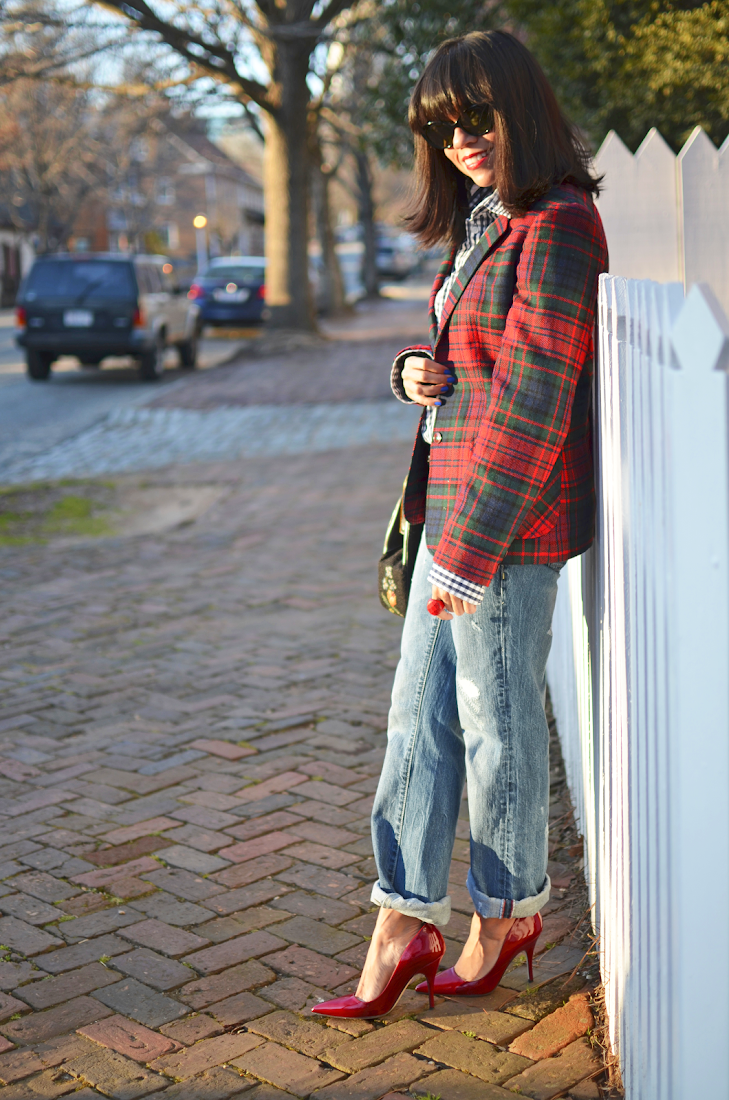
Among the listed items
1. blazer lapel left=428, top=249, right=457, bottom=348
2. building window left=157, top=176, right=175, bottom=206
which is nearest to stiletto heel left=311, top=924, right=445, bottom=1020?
blazer lapel left=428, top=249, right=457, bottom=348

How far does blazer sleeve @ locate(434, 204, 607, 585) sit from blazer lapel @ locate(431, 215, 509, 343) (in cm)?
9

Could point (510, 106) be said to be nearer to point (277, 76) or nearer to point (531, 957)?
point (531, 957)

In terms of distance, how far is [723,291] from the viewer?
485cm

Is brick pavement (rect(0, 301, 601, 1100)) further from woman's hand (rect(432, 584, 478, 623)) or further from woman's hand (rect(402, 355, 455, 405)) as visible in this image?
woman's hand (rect(402, 355, 455, 405))

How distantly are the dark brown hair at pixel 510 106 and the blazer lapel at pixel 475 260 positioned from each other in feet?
0.17

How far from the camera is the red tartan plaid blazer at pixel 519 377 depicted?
2.14m

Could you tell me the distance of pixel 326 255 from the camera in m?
31.3

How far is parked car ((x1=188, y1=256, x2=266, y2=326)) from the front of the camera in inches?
940

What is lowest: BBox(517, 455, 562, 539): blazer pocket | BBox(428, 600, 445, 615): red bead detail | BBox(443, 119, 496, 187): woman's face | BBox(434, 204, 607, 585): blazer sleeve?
BBox(428, 600, 445, 615): red bead detail

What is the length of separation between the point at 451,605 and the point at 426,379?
464 mm

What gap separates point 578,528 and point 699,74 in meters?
4.20

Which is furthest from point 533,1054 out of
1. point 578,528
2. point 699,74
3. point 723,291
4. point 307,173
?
point 307,173

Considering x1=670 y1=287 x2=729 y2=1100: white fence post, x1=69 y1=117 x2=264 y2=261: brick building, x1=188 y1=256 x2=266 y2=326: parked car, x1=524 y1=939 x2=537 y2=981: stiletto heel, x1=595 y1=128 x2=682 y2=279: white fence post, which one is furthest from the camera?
x1=69 y1=117 x2=264 y2=261: brick building

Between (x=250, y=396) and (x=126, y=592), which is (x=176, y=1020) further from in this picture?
(x=250, y=396)
